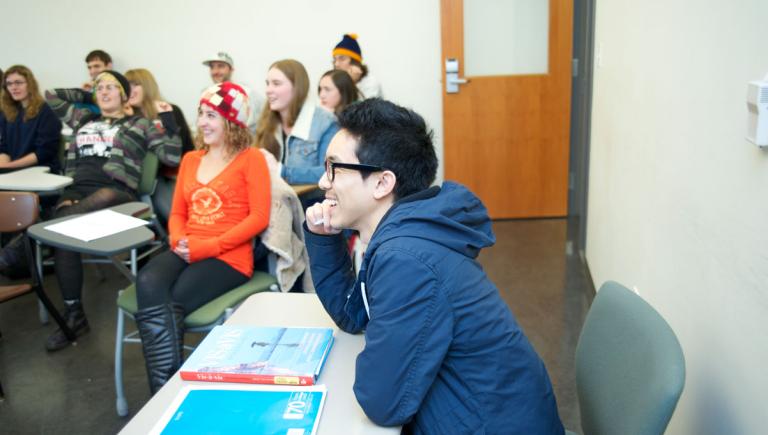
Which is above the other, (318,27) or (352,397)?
(318,27)

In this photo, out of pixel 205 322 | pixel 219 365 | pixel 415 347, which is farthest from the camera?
pixel 205 322

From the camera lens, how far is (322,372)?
121 cm

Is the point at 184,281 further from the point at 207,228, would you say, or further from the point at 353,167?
the point at 353,167

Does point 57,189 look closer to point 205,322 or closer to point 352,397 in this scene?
point 205,322

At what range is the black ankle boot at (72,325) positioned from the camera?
3.02 meters

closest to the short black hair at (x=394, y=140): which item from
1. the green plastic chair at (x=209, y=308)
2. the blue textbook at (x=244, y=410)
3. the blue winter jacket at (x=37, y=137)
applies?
the blue textbook at (x=244, y=410)

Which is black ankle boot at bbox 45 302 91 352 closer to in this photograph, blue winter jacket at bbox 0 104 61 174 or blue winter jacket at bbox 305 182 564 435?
blue winter jacket at bbox 0 104 61 174

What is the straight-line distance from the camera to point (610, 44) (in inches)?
105

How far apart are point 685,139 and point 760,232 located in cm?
50

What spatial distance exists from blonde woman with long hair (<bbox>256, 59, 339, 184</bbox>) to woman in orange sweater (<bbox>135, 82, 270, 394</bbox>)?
20.1 inches

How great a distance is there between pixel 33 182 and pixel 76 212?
0.88 ft

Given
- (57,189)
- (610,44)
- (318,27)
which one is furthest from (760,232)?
(318,27)

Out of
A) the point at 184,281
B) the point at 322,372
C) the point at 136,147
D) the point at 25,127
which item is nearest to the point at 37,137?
the point at 25,127

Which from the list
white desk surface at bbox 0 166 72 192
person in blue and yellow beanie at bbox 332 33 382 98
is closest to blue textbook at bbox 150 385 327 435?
white desk surface at bbox 0 166 72 192
